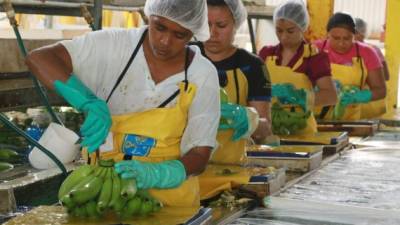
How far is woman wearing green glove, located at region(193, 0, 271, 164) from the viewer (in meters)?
3.61

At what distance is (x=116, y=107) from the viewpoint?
270 cm

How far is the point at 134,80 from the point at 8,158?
1.50 metres

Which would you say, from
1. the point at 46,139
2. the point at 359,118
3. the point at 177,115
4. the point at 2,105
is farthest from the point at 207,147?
the point at 359,118

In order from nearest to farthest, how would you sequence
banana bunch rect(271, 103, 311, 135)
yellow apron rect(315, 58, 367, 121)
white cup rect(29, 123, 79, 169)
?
white cup rect(29, 123, 79, 169) < banana bunch rect(271, 103, 311, 135) < yellow apron rect(315, 58, 367, 121)

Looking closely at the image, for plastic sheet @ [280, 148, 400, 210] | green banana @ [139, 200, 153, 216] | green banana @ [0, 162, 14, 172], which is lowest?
plastic sheet @ [280, 148, 400, 210]

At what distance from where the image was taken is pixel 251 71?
3689 millimetres

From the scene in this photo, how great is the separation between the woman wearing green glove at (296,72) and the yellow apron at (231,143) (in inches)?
47.8

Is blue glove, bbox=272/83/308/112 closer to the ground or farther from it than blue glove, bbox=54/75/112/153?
closer to the ground

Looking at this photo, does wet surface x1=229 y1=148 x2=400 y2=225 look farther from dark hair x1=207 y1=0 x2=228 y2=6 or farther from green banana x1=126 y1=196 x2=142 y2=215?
dark hair x1=207 y1=0 x2=228 y2=6

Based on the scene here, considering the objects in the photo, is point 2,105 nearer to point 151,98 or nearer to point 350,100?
point 151,98

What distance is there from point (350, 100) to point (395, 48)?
2.28 m

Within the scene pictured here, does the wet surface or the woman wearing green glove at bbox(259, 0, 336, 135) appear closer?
the wet surface

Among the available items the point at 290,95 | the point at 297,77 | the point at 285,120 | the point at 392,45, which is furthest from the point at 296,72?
the point at 392,45

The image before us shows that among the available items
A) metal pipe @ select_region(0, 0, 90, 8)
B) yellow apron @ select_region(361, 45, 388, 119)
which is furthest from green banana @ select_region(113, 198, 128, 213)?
yellow apron @ select_region(361, 45, 388, 119)
